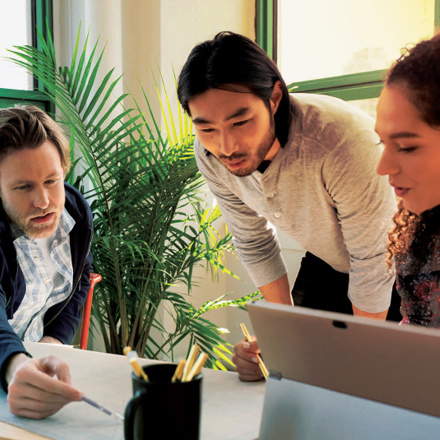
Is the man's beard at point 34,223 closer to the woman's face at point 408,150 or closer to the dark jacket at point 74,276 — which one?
the dark jacket at point 74,276

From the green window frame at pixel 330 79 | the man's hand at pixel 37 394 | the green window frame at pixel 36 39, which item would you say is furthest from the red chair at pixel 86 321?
the green window frame at pixel 36 39

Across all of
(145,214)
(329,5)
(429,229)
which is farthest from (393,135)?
(329,5)

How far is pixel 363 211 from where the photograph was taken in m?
1.53

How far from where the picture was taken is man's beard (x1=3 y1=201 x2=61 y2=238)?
159cm

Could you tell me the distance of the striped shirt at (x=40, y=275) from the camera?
1.66 meters

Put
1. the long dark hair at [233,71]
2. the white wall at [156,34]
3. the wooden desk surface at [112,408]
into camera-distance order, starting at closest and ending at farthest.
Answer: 1. the wooden desk surface at [112,408]
2. the long dark hair at [233,71]
3. the white wall at [156,34]

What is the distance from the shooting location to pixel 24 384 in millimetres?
938

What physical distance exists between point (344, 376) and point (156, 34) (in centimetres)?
274

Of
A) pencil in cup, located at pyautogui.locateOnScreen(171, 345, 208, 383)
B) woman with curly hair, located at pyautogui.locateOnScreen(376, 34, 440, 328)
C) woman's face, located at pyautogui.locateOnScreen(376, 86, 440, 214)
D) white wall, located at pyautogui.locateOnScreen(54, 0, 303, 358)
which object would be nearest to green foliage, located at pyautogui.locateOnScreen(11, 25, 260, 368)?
white wall, located at pyautogui.locateOnScreen(54, 0, 303, 358)

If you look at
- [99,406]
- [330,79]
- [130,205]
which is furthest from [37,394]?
[330,79]

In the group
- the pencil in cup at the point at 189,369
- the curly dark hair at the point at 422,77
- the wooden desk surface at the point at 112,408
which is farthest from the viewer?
the curly dark hair at the point at 422,77

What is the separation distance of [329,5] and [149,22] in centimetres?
98

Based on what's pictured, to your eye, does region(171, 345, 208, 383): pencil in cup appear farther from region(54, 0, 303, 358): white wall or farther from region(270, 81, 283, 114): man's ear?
region(54, 0, 303, 358): white wall

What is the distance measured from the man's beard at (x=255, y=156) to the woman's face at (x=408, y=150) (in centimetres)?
42
